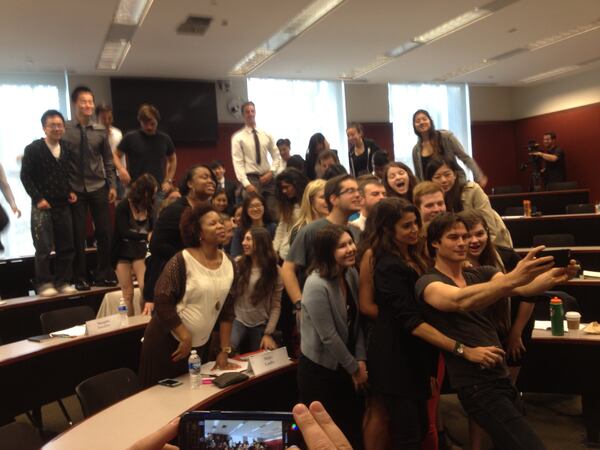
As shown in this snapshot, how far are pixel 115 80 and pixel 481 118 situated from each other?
8.37 metres

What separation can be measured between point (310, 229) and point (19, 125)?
6985mm

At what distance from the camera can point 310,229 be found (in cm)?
298

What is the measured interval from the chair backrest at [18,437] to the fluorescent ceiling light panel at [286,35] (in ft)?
17.8

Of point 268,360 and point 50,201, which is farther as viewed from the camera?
point 50,201

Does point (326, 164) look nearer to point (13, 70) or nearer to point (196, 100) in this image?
point (196, 100)

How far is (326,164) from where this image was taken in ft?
17.2

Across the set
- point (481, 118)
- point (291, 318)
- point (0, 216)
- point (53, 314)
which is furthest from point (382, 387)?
point (481, 118)

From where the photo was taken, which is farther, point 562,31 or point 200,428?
point 562,31

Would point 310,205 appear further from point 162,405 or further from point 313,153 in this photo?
point 313,153

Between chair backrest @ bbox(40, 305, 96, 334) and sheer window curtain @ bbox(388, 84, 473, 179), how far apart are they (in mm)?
8440

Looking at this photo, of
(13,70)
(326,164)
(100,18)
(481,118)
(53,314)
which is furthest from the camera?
(481,118)

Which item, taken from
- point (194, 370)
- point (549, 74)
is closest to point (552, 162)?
point (549, 74)

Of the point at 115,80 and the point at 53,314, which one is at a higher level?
the point at 115,80

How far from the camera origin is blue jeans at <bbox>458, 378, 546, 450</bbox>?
2053 mm
